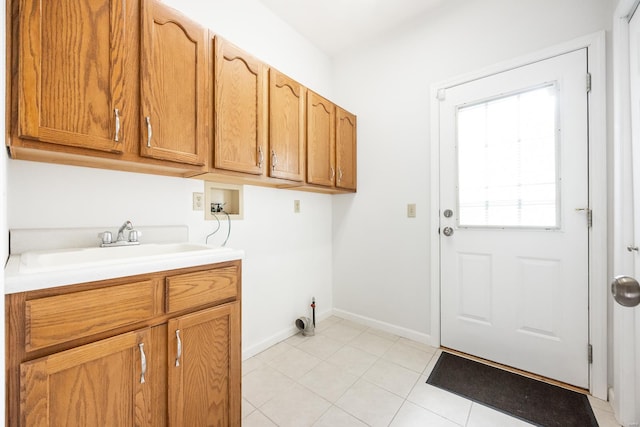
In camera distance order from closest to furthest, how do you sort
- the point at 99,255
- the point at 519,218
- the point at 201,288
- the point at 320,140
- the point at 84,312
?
1. the point at 84,312
2. the point at 201,288
3. the point at 99,255
4. the point at 519,218
5. the point at 320,140

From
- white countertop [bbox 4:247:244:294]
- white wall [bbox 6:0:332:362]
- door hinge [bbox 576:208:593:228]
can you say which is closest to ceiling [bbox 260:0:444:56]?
white wall [bbox 6:0:332:362]

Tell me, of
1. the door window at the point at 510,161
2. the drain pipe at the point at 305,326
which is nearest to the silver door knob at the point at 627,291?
the door window at the point at 510,161

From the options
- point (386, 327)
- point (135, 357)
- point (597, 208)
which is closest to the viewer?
point (135, 357)

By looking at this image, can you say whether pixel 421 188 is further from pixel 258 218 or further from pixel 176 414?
pixel 176 414

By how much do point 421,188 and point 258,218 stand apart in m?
1.37

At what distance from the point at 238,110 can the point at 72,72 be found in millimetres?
718

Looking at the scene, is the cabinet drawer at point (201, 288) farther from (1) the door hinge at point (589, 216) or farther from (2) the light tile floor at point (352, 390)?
(1) the door hinge at point (589, 216)

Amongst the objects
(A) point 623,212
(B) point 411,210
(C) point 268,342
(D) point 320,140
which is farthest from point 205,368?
(A) point 623,212

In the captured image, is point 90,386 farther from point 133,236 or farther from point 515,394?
point 515,394

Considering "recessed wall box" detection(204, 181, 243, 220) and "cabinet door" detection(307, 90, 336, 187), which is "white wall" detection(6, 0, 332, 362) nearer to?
"recessed wall box" detection(204, 181, 243, 220)

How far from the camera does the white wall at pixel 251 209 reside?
3.98ft

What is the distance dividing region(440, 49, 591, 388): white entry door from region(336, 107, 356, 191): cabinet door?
2.62 feet

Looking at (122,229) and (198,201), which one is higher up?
(198,201)

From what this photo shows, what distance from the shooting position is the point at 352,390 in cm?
162
